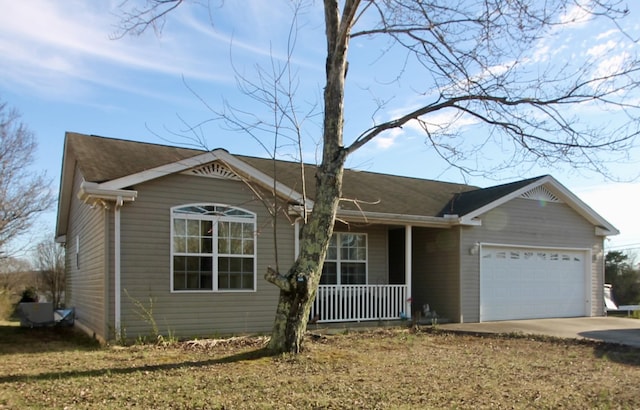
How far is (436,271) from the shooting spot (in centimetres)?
1516

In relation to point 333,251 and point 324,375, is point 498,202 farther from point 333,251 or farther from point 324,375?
point 324,375

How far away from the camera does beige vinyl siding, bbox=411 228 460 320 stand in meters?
14.5

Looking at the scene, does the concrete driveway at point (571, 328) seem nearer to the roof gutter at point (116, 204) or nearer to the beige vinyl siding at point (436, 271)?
the beige vinyl siding at point (436, 271)

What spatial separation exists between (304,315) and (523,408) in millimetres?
3406

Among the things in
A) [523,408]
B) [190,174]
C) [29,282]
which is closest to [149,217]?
[190,174]

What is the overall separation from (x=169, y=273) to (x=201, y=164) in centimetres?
225

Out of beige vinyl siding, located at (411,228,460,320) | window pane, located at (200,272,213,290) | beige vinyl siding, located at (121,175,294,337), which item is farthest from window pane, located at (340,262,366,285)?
window pane, located at (200,272,213,290)

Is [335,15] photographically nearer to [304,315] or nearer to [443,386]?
[304,315]

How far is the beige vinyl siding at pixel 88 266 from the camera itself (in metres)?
10.7

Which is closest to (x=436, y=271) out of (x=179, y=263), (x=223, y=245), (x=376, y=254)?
(x=376, y=254)

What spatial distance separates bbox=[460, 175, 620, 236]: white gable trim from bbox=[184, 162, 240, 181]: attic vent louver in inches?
246

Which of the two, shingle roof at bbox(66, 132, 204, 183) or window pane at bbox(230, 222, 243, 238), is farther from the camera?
window pane at bbox(230, 222, 243, 238)

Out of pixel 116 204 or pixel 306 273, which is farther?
pixel 116 204

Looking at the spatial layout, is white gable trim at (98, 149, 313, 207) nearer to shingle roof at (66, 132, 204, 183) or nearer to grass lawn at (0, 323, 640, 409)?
shingle roof at (66, 132, 204, 183)
